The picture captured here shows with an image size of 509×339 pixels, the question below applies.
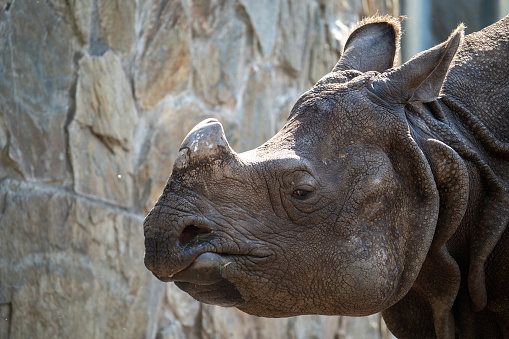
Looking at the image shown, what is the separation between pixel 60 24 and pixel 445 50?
2636mm

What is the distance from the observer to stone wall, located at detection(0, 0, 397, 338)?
168 inches

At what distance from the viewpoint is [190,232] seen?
2584mm

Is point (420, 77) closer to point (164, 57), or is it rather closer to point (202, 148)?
point (202, 148)

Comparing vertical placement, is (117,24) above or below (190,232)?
above

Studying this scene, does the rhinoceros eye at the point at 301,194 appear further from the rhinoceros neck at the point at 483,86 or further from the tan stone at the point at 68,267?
the tan stone at the point at 68,267

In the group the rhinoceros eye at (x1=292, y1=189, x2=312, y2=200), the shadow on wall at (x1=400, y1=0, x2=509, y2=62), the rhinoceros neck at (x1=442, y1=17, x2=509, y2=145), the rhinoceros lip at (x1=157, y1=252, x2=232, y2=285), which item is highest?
the shadow on wall at (x1=400, y1=0, x2=509, y2=62)

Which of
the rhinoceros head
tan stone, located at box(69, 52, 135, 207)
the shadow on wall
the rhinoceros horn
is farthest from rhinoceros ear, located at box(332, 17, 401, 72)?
the shadow on wall

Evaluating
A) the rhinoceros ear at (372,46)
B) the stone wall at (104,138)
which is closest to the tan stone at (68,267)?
the stone wall at (104,138)

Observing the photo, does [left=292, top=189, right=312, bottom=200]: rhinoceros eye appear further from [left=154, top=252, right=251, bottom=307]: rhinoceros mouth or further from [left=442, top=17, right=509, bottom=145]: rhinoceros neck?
[left=442, top=17, right=509, bottom=145]: rhinoceros neck

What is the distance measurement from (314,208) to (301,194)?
77 mm

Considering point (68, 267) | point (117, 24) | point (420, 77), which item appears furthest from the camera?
point (117, 24)

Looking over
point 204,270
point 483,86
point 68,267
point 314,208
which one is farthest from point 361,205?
point 68,267

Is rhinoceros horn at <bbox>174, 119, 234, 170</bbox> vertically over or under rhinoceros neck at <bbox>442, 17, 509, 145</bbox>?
under

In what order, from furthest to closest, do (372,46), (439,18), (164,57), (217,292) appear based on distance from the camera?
(439,18) → (164,57) → (372,46) → (217,292)
